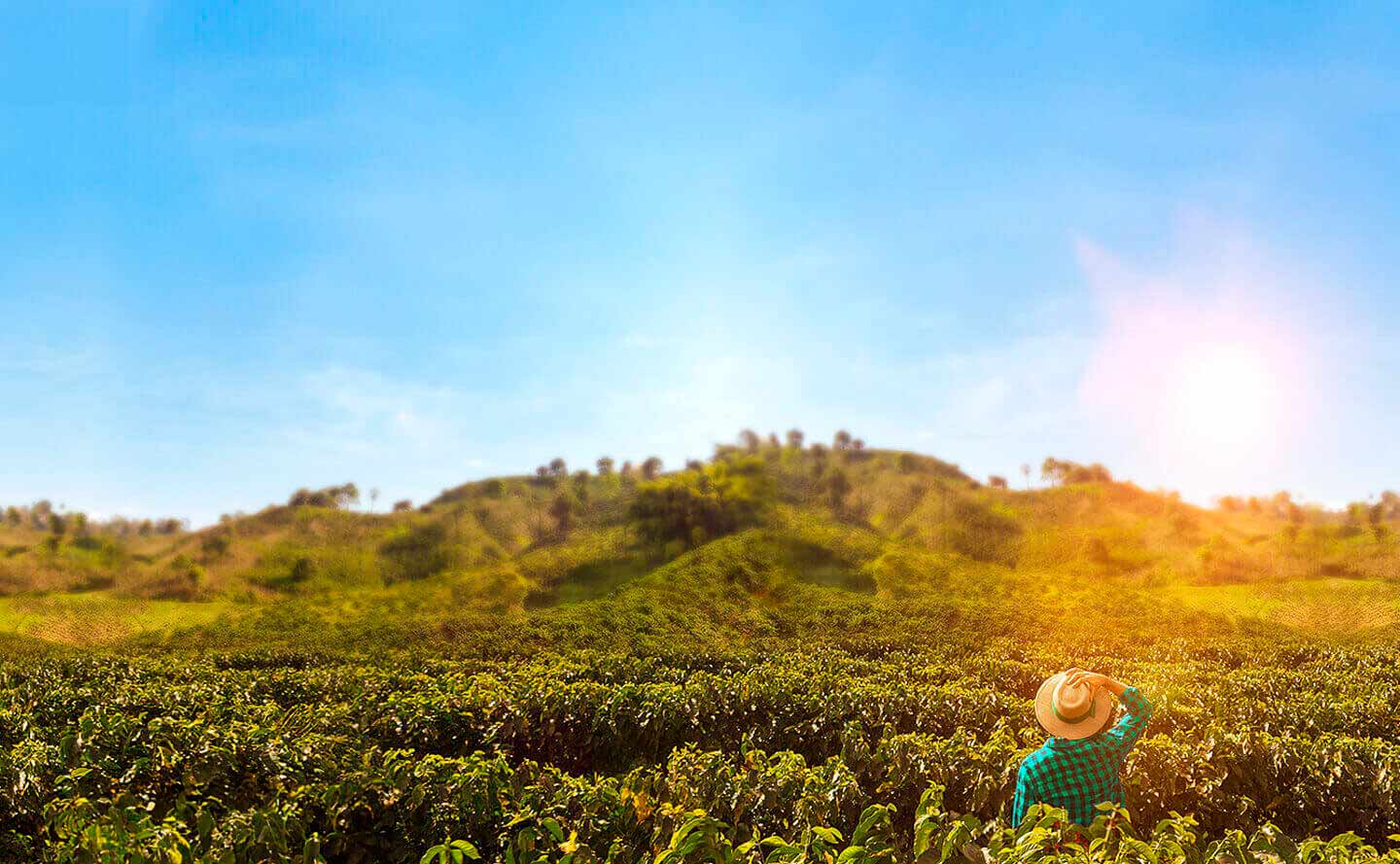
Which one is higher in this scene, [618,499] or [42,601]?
[618,499]

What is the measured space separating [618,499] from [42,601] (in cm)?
3066

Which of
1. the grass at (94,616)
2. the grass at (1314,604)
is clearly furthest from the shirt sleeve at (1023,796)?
the grass at (94,616)

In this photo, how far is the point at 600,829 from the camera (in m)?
4.34

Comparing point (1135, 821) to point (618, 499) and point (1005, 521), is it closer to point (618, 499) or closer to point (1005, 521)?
point (1005, 521)

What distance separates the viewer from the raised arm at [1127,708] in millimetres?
5969

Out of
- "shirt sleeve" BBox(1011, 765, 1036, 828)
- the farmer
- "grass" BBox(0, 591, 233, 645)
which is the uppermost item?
the farmer

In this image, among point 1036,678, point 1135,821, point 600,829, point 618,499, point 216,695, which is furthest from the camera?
point 618,499

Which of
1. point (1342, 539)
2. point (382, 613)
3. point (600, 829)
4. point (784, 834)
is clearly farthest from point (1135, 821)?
point (1342, 539)

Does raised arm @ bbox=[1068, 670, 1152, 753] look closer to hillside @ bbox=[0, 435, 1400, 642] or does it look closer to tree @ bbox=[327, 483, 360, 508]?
hillside @ bbox=[0, 435, 1400, 642]

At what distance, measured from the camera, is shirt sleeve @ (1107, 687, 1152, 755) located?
5.96 metres

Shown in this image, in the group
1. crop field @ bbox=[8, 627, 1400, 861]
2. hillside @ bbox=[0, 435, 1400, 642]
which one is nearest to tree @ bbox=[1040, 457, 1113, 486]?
hillside @ bbox=[0, 435, 1400, 642]

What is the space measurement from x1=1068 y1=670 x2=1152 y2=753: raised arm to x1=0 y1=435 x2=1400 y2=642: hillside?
83.1 feet

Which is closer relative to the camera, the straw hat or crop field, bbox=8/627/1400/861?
crop field, bbox=8/627/1400/861

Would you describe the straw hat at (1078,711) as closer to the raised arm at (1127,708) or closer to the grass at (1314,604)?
the raised arm at (1127,708)
